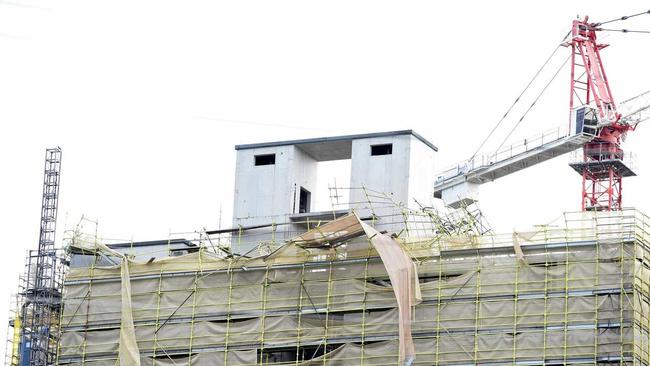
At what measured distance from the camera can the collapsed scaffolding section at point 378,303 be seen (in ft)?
207

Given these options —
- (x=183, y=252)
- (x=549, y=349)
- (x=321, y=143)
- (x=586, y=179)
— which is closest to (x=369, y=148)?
(x=321, y=143)

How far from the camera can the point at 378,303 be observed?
66.6 metres

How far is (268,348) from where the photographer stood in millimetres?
68250

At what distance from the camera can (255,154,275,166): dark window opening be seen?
77.5 metres

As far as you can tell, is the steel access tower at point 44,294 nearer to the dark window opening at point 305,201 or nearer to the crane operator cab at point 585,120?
the dark window opening at point 305,201

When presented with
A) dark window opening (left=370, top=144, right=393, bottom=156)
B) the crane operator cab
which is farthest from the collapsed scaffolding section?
the crane operator cab

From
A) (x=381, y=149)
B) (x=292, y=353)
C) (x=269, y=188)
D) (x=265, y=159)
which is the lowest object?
(x=292, y=353)

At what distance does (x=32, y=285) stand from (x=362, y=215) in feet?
64.9

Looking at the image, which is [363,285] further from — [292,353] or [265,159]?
[265,159]

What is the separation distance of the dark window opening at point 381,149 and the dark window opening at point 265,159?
17.3 ft

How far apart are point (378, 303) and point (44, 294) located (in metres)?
22.1

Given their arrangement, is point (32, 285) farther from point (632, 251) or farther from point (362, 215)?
point (632, 251)

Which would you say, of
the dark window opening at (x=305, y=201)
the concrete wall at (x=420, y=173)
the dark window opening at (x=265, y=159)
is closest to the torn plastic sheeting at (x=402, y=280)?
the concrete wall at (x=420, y=173)

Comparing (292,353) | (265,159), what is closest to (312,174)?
(265,159)
